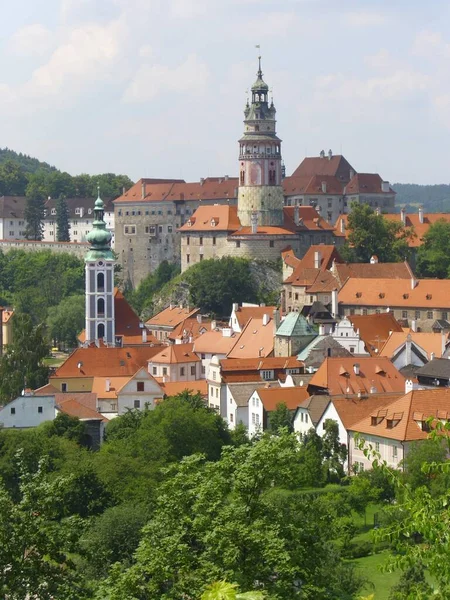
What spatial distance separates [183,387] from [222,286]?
22.1 meters

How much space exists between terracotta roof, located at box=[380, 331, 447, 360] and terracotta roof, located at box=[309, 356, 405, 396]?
174 inches

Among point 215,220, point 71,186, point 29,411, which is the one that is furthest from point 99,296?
point 71,186

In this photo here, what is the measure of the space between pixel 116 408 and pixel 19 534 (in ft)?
127

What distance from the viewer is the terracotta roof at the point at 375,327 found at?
221ft

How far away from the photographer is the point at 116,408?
5944 centimetres

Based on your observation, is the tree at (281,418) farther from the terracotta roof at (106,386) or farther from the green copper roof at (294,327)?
the green copper roof at (294,327)

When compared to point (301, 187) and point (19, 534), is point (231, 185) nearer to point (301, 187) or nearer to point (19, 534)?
point (301, 187)

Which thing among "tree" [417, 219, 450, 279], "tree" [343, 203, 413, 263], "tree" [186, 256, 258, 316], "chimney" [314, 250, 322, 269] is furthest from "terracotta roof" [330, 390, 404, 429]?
"tree" [343, 203, 413, 263]

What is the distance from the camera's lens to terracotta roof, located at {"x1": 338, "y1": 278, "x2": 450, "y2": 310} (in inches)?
2916

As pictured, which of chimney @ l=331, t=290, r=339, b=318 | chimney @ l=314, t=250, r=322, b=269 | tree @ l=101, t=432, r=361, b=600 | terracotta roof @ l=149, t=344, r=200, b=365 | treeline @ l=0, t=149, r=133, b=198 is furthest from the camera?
treeline @ l=0, t=149, r=133, b=198

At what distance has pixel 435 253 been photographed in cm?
8494

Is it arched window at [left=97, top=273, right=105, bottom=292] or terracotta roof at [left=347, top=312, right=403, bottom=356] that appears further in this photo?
arched window at [left=97, top=273, right=105, bottom=292]

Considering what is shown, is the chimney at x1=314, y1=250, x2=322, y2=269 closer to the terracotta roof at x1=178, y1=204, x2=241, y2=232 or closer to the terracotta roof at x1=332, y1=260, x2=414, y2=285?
the terracotta roof at x1=332, y1=260, x2=414, y2=285

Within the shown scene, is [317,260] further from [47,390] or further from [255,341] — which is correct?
[47,390]
